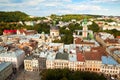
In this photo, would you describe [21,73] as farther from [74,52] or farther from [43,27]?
[43,27]

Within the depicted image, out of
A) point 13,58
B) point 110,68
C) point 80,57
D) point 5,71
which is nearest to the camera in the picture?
point 5,71

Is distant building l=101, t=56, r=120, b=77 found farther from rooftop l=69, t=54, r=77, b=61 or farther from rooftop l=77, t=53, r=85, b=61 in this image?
rooftop l=69, t=54, r=77, b=61

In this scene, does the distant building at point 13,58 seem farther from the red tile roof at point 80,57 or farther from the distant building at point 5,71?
the red tile roof at point 80,57

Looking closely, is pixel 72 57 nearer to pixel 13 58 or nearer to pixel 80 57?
pixel 80 57

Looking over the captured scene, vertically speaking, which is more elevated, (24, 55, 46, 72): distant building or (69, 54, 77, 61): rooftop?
(69, 54, 77, 61): rooftop

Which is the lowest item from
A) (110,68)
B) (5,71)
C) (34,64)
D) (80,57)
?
(110,68)

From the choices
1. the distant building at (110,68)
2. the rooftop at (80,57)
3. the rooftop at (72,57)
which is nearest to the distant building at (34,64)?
the rooftop at (72,57)

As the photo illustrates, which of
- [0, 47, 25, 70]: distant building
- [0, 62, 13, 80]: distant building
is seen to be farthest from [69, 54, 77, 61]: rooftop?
[0, 62, 13, 80]: distant building

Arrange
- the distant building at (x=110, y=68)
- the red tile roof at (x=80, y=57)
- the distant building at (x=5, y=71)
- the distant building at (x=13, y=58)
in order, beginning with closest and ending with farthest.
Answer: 1. the distant building at (x=5, y=71)
2. the distant building at (x=110, y=68)
3. the red tile roof at (x=80, y=57)
4. the distant building at (x=13, y=58)

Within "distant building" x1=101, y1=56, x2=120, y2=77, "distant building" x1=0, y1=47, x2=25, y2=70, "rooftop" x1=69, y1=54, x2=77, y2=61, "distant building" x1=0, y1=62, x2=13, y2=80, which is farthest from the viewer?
"distant building" x1=0, y1=47, x2=25, y2=70

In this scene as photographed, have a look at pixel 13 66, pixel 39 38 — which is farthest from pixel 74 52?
pixel 39 38

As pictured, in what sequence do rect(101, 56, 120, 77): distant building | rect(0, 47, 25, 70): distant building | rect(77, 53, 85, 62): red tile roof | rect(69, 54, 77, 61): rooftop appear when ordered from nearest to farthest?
rect(101, 56, 120, 77): distant building < rect(69, 54, 77, 61): rooftop < rect(77, 53, 85, 62): red tile roof < rect(0, 47, 25, 70): distant building

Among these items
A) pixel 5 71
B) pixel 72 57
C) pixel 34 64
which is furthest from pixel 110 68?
pixel 5 71
